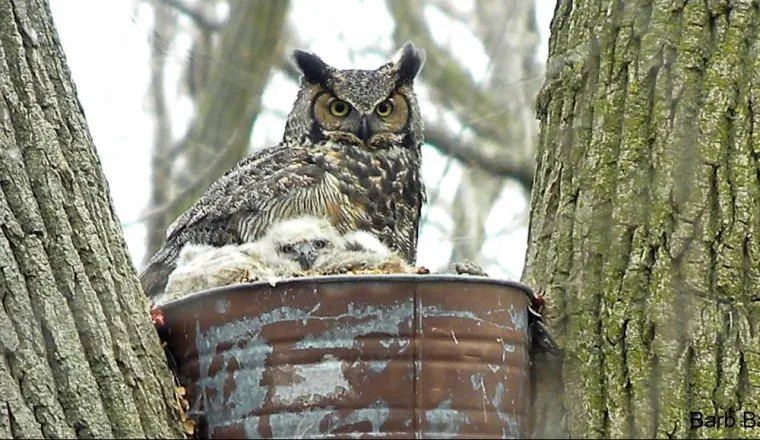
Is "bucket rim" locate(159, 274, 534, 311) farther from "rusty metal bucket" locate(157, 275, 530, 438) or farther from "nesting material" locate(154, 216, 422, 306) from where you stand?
"nesting material" locate(154, 216, 422, 306)

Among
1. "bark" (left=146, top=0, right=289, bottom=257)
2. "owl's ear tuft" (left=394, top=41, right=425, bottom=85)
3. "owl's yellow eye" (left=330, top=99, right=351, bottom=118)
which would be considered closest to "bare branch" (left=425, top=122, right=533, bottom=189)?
"bark" (left=146, top=0, right=289, bottom=257)

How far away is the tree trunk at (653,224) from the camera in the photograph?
2357 millimetres

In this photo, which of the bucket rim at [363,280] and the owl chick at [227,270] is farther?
the owl chick at [227,270]

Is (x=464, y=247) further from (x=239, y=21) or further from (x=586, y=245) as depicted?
(x=586, y=245)

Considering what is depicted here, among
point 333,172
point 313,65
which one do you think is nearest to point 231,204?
point 333,172

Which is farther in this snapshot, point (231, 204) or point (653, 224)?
point (231, 204)

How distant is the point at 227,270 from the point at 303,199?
0.81 metres

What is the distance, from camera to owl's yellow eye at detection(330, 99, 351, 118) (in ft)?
14.1

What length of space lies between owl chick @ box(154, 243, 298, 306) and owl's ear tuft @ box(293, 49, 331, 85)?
131cm

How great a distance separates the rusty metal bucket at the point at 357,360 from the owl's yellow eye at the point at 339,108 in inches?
79.9

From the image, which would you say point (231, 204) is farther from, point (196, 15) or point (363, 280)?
point (196, 15)

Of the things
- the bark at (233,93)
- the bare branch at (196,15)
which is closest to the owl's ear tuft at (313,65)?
the bark at (233,93)

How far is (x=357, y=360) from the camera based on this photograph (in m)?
2.24

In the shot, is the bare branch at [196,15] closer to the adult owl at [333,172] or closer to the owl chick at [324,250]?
the adult owl at [333,172]
